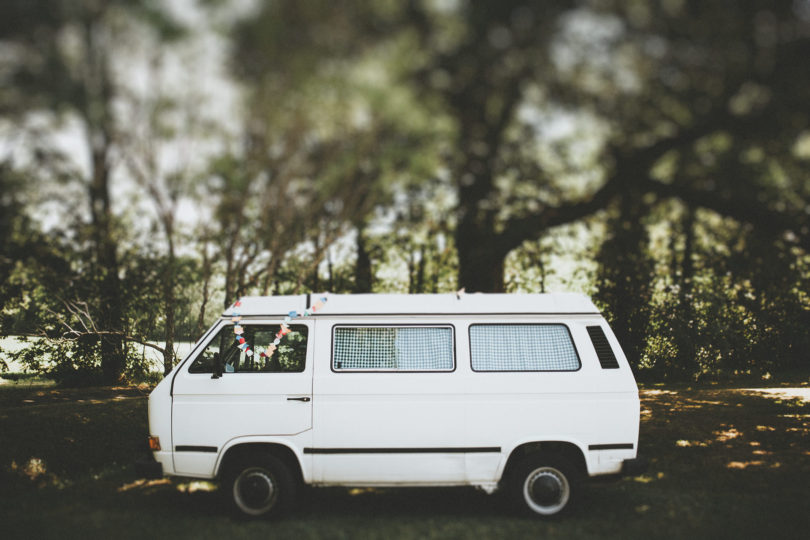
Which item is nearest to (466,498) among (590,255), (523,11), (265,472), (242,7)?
(265,472)

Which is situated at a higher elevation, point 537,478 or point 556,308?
point 556,308

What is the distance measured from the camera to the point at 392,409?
5.02 metres

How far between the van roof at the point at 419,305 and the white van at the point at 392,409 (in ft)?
0.10

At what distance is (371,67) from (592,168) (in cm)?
611

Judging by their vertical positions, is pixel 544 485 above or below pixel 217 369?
below

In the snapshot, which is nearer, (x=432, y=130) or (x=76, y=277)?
(x=432, y=130)

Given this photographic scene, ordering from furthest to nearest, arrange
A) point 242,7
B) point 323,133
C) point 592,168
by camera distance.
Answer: point 592,168 < point 323,133 < point 242,7

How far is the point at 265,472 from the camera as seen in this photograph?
506 cm

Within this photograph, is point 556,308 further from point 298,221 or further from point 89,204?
point 89,204

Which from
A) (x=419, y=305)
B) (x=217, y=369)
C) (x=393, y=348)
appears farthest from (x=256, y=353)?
(x=419, y=305)

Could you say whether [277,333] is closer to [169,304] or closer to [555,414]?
[555,414]

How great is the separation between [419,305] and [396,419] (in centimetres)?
115

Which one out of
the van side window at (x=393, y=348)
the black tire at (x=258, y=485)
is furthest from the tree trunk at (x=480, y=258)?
the black tire at (x=258, y=485)

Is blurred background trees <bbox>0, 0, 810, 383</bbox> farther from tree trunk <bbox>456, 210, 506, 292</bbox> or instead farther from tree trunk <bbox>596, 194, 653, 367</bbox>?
tree trunk <bbox>596, 194, 653, 367</bbox>
